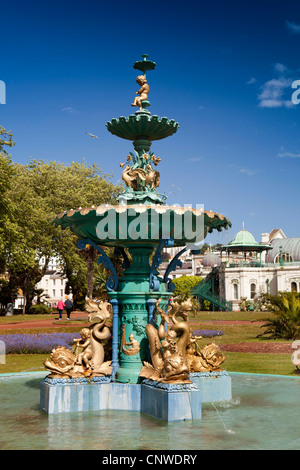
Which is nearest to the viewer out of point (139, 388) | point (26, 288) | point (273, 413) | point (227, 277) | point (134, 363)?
point (273, 413)

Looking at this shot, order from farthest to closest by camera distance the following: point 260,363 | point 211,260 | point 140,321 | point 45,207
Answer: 1. point 211,260
2. point 45,207
3. point 260,363
4. point 140,321

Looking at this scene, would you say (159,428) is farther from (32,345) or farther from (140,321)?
(32,345)

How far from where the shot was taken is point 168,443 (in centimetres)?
538

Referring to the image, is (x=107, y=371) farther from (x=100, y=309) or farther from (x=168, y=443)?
(x=168, y=443)

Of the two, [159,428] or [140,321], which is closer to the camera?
[159,428]

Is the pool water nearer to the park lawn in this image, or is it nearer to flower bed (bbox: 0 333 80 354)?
the park lawn

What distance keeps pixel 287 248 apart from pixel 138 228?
59.1 meters

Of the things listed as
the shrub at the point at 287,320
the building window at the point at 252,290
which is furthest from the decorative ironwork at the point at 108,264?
the building window at the point at 252,290

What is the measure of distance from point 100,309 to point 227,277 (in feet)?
167

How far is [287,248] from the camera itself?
64.2 m

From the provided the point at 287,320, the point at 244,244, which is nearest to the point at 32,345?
the point at 287,320

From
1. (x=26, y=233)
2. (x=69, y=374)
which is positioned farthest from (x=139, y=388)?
(x=26, y=233)

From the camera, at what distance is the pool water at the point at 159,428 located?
5.35 m

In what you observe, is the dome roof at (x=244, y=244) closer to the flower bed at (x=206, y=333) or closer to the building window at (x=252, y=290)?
the building window at (x=252, y=290)
